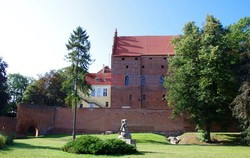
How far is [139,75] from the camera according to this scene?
4506cm

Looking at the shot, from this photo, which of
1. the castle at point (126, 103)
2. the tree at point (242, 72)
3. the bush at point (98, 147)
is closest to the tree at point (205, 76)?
the tree at point (242, 72)

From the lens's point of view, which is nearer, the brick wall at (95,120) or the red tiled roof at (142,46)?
the brick wall at (95,120)

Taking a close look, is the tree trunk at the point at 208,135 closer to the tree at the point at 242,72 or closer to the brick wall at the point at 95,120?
the tree at the point at 242,72

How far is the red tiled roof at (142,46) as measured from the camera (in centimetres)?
4572

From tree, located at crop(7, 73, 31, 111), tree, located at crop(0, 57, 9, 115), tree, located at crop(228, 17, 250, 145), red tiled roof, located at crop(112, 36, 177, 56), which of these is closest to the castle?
red tiled roof, located at crop(112, 36, 177, 56)

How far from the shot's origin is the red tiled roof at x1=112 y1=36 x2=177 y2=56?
4572 centimetres

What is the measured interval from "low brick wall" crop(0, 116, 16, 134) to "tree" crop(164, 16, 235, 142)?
70.5ft

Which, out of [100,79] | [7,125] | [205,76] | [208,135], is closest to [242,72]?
[205,76]

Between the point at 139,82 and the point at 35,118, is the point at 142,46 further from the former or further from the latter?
the point at 35,118

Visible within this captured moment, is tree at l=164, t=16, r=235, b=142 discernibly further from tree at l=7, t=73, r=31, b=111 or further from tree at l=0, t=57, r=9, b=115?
tree at l=7, t=73, r=31, b=111

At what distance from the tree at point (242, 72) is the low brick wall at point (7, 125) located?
27583 mm

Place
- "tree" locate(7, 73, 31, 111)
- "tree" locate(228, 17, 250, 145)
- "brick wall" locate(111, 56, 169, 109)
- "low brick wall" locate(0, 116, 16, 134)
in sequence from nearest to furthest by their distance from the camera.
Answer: "tree" locate(228, 17, 250, 145), "low brick wall" locate(0, 116, 16, 134), "brick wall" locate(111, 56, 169, 109), "tree" locate(7, 73, 31, 111)

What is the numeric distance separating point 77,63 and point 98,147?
19468mm

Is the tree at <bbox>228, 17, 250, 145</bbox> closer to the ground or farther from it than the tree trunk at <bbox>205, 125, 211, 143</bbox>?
farther from it
